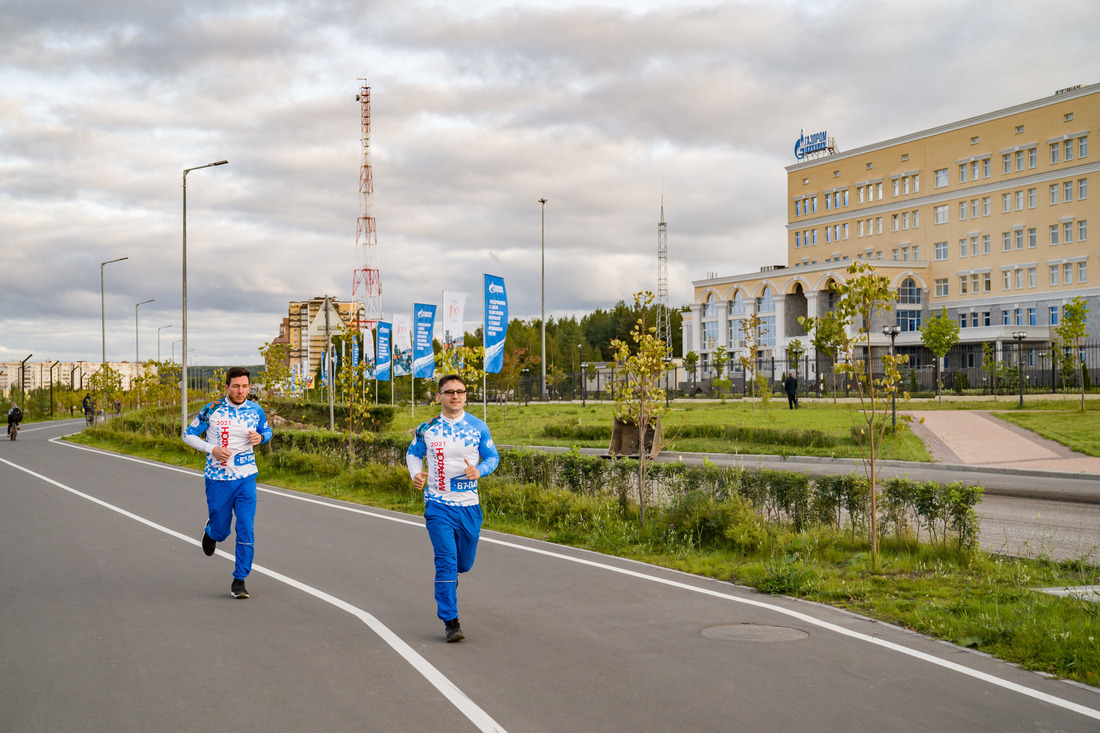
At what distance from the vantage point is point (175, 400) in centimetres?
3744

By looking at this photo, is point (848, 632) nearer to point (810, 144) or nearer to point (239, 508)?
point (239, 508)

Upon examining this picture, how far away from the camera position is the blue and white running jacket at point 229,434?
830 centimetres

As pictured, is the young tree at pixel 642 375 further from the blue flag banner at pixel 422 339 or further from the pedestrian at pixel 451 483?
the blue flag banner at pixel 422 339

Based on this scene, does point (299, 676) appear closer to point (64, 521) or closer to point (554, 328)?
point (64, 521)

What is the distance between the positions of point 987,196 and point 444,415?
254ft

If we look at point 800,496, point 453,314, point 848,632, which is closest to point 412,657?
point 848,632

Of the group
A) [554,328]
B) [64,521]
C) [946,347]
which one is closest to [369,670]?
[64,521]

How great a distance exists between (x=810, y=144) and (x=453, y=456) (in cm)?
9275

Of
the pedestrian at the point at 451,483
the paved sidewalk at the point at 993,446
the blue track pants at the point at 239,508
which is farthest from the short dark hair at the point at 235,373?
the paved sidewalk at the point at 993,446

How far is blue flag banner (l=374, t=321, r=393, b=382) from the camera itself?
4112 centimetres

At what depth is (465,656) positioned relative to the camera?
20.2 feet

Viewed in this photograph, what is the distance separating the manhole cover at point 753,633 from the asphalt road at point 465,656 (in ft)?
0.09

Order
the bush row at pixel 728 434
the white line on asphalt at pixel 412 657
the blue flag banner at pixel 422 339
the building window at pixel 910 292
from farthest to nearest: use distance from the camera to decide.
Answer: the building window at pixel 910 292 → the blue flag banner at pixel 422 339 → the bush row at pixel 728 434 → the white line on asphalt at pixel 412 657

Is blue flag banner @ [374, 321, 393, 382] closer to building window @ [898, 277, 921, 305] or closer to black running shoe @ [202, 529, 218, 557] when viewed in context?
black running shoe @ [202, 529, 218, 557]
